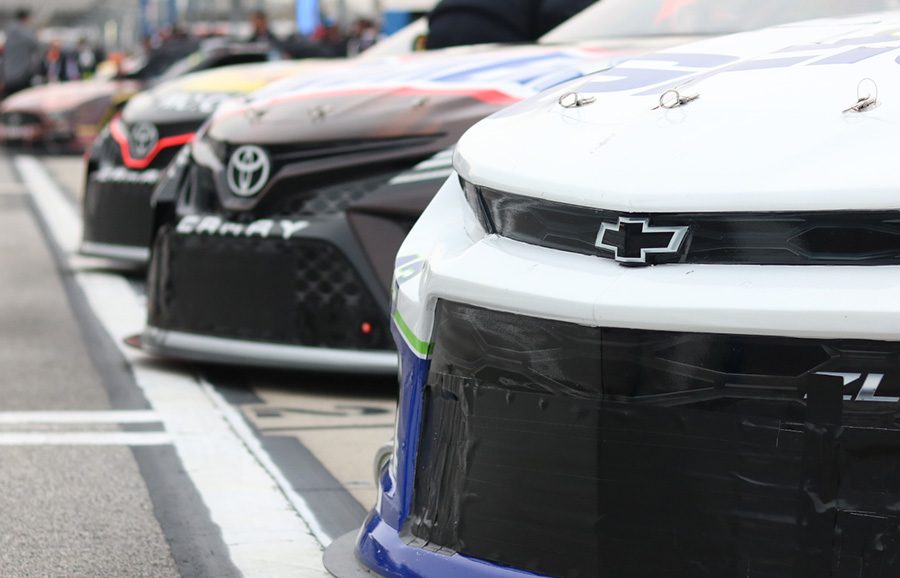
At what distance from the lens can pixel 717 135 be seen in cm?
228

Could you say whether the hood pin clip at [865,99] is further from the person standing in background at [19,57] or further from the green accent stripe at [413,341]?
the person standing in background at [19,57]

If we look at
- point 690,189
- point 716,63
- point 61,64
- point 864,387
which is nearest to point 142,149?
point 716,63

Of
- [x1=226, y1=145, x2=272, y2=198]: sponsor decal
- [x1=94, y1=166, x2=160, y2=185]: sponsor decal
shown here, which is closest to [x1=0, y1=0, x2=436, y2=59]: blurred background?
[x1=94, y1=166, x2=160, y2=185]: sponsor decal

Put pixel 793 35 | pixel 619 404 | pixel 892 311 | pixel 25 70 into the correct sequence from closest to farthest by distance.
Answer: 1. pixel 892 311
2. pixel 619 404
3. pixel 793 35
4. pixel 25 70

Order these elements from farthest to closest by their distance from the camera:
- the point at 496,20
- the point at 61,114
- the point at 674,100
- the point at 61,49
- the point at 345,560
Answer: the point at 61,49, the point at 61,114, the point at 496,20, the point at 345,560, the point at 674,100

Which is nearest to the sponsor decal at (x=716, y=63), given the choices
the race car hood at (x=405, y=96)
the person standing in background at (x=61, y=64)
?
the race car hood at (x=405, y=96)

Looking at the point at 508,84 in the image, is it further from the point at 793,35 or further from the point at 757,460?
the point at 757,460

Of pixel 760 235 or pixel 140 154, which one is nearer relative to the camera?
pixel 760 235

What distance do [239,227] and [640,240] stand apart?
2588 millimetres

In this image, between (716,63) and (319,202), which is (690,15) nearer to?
(319,202)

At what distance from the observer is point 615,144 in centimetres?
234

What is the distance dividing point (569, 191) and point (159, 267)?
2.84 meters

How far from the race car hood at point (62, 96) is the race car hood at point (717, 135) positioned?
15.2 m

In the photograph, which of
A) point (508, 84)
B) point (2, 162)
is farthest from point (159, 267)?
point (2, 162)
